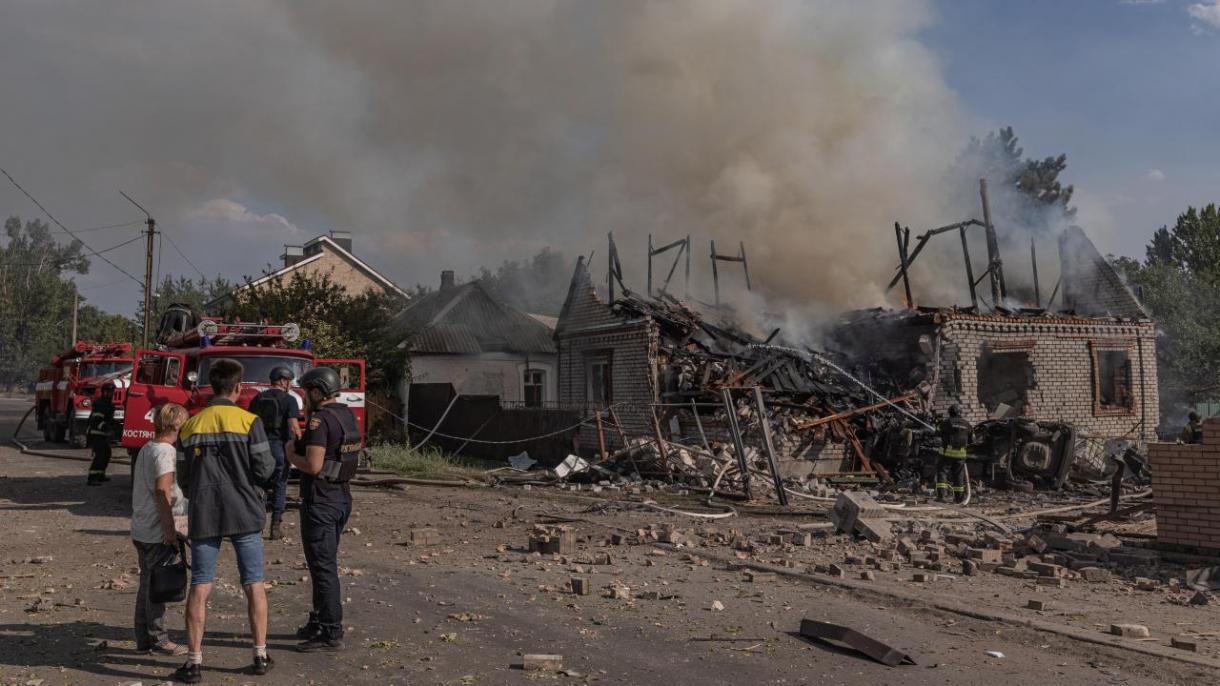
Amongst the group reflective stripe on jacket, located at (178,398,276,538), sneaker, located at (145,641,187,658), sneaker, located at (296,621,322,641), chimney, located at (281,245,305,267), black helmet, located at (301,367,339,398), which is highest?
chimney, located at (281,245,305,267)

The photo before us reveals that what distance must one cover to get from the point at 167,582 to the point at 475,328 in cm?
2378

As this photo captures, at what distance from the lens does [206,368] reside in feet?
36.0

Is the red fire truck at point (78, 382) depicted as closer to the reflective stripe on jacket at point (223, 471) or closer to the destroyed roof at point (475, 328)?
the destroyed roof at point (475, 328)

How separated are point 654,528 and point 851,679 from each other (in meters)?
4.63

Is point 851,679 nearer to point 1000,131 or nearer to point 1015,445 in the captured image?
point 1015,445

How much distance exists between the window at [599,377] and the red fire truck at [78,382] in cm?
964

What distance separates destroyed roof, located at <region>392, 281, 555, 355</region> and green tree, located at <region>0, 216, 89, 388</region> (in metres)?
45.7

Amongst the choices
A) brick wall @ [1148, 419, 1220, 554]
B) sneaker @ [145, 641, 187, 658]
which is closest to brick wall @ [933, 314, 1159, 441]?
brick wall @ [1148, 419, 1220, 554]

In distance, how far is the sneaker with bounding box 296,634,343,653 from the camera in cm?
489

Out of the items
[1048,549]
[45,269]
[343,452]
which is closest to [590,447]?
[1048,549]

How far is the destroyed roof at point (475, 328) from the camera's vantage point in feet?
87.4

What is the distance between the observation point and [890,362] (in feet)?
56.9

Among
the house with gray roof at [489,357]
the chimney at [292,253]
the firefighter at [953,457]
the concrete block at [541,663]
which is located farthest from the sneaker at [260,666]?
the chimney at [292,253]

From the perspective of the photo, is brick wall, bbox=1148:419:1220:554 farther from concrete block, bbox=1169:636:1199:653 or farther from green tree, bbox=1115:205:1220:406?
green tree, bbox=1115:205:1220:406
